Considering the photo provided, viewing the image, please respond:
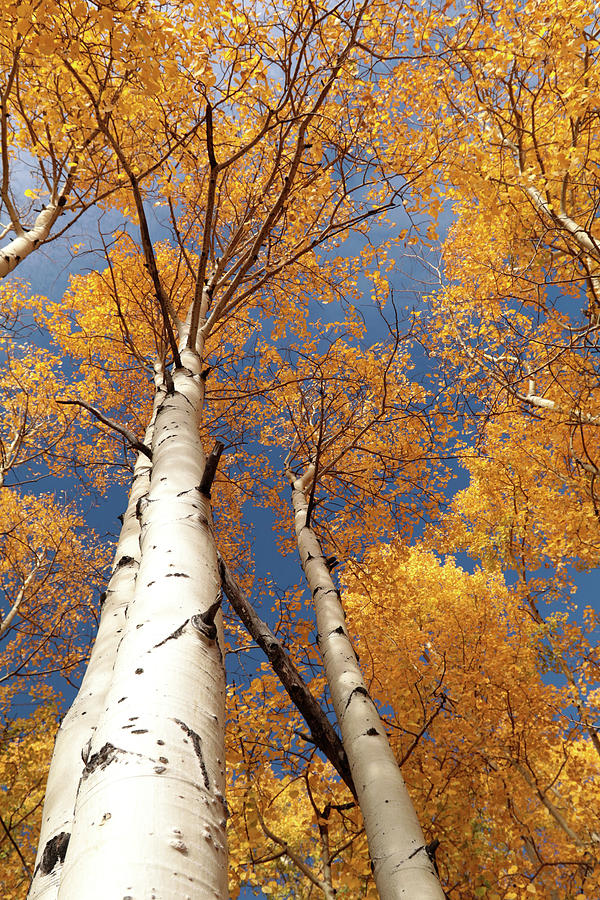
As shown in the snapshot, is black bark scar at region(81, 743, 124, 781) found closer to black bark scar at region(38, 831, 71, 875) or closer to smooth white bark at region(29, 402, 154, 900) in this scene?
smooth white bark at region(29, 402, 154, 900)

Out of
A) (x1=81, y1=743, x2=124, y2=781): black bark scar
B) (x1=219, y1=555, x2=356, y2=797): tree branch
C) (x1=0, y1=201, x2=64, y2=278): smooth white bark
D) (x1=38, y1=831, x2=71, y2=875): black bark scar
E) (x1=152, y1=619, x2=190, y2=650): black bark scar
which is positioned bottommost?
(x1=38, y1=831, x2=71, y2=875): black bark scar

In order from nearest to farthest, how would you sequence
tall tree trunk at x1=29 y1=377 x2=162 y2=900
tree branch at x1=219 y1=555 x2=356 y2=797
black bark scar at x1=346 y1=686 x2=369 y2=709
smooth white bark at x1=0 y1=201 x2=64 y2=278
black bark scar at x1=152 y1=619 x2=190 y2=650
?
black bark scar at x1=152 y1=619 x2=190 y2=650, tall tree trunk at x1=29 y1=377 x2=162 y2=900, tree branch at x1=219 y1=555 x2=356 y2=797, black bark scar at x1=346 y1=686 x2=369 y2=709, smooth white bark at x1=0 y1=201 x2=64 y2=278

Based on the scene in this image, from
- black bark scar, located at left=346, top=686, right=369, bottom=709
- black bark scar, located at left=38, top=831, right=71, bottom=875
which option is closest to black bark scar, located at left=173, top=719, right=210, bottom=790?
black bark scar, located at left=38, top=831, right=71, bottom=875

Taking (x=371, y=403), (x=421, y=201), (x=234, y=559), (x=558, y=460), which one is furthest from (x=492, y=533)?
(x=421, y=201)

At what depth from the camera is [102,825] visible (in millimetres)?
920

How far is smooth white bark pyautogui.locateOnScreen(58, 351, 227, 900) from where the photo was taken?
0.85 meters

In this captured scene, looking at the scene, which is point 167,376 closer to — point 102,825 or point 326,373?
point 102,825

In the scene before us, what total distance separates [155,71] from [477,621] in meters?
13.5

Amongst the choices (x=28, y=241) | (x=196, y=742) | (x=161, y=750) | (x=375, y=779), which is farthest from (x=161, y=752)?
(x=28, y=241)

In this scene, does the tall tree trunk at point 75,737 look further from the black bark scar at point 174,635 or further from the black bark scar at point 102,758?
the black bark scar at point 174,635

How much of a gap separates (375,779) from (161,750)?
1.88 m

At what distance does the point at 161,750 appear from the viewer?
1090mm

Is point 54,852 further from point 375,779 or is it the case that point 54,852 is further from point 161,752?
point 375,779

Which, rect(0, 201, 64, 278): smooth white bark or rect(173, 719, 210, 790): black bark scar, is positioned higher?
rect(0, 201, 64, 278): smooth white bark
